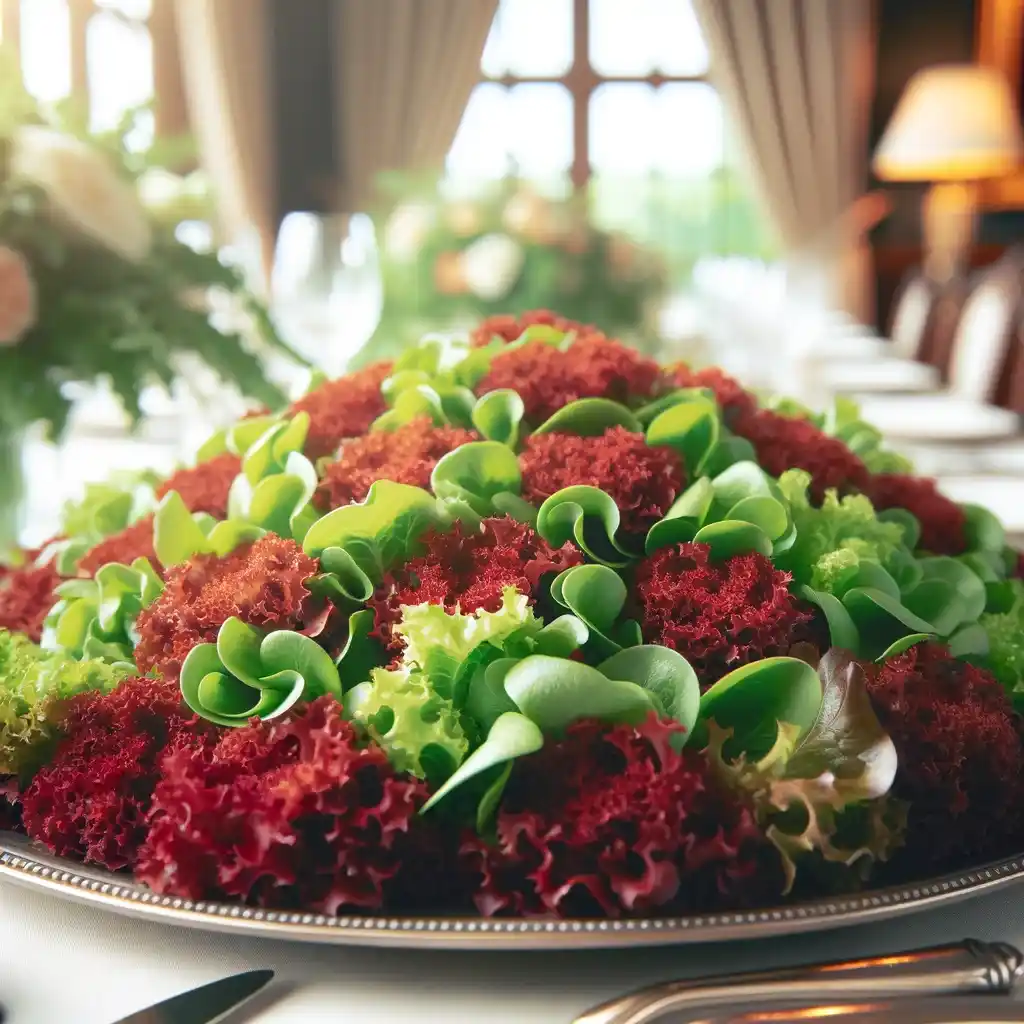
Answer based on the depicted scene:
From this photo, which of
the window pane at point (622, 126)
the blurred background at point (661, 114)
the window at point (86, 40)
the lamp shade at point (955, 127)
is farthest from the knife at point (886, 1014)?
the window pane at point (622, 126)

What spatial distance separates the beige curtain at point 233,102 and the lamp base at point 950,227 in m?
2.57

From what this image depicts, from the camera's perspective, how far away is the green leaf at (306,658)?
21.9 inches

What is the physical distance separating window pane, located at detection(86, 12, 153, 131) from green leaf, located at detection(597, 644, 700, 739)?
3.80 meters

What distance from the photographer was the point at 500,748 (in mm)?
498

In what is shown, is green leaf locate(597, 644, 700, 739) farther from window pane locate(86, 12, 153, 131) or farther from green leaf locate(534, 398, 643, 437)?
window pane locate(86, 12, 153, 131)

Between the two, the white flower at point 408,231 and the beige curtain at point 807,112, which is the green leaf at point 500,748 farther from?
the beige curtain at point 807,112

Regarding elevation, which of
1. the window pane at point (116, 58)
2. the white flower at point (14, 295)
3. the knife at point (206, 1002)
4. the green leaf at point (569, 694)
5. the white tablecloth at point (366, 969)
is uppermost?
the window pane at point (116, 58)

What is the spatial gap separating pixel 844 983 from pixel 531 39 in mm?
5423

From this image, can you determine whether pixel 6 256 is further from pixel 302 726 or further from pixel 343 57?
pixel 343 57

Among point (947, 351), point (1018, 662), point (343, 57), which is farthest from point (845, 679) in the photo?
point (343, 57)

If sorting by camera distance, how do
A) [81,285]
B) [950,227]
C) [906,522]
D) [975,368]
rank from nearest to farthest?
[906,522]
[81,285]
[975,368]
[950,227]

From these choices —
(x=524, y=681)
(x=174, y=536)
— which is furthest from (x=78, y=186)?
(x=524, y=681)

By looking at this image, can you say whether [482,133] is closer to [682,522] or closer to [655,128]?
[655,128]

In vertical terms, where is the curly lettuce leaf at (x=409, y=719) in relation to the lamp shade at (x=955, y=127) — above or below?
below
